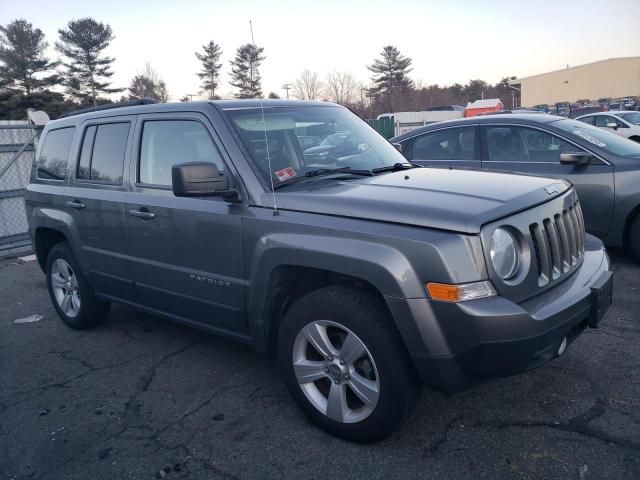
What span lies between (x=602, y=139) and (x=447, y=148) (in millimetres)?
→ 1672

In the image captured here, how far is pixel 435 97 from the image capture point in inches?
2211

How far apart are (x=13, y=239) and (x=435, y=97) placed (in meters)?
52.0

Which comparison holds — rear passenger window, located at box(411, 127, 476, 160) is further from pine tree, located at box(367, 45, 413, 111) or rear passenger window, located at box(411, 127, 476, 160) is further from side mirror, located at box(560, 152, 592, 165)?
pine tree, located at box(367, 45, 413, 111)

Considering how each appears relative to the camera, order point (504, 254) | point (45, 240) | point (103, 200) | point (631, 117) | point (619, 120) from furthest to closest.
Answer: point (631, 117), point (619, 120), point (45, 240), point (103, 200), point (504, 254)

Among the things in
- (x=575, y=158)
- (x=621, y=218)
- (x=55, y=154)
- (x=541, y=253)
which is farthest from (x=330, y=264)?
(x=621, y=218)

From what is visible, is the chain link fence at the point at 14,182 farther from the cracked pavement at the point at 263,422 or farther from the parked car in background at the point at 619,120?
the parked car in background at the point at 619,120

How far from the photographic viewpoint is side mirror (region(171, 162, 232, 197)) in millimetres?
3072

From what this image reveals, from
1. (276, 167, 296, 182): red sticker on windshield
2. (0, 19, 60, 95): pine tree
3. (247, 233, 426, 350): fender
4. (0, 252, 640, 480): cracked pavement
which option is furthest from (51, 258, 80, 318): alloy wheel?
(0, 19, 60, 95): pine tree

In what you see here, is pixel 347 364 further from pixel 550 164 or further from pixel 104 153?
pixel 550 164

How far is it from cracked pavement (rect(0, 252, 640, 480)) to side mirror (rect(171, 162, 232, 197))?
1373 millimetres

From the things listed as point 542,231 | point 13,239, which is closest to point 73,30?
point 13,239

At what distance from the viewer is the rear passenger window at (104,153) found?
4.19 m

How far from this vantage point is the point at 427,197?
288cm

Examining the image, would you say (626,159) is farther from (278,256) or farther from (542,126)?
(278,256)
